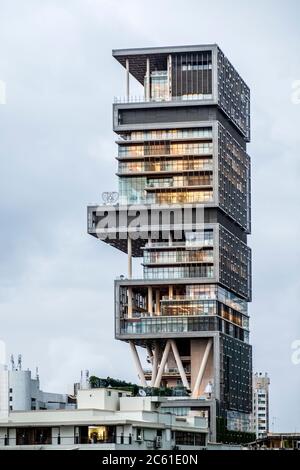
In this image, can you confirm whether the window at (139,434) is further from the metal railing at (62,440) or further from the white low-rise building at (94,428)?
the metal railing at (62,440)

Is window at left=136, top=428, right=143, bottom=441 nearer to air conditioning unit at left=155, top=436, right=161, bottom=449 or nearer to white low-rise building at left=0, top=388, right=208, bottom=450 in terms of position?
white low-rise building at left=0, top=388, right=208, bottom=450

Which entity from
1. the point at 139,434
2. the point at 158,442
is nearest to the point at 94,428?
the point at 139,434

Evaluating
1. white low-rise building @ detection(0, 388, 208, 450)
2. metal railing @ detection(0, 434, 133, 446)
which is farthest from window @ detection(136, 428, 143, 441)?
metal railing @ detection(0, 434, 133, 446)

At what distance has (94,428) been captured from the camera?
130125mm

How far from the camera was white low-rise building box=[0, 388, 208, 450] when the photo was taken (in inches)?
5103

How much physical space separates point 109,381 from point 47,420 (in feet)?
166

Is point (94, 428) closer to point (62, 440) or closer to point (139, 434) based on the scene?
point (62, 440)

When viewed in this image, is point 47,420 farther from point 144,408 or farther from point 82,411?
point 144,408

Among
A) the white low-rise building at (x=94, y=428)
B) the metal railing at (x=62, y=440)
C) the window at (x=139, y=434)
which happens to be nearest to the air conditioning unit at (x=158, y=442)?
the white low-rise building at (x=94, y=428)

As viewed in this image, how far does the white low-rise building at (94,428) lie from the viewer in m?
130

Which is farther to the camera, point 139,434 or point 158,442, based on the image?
point 158,442
